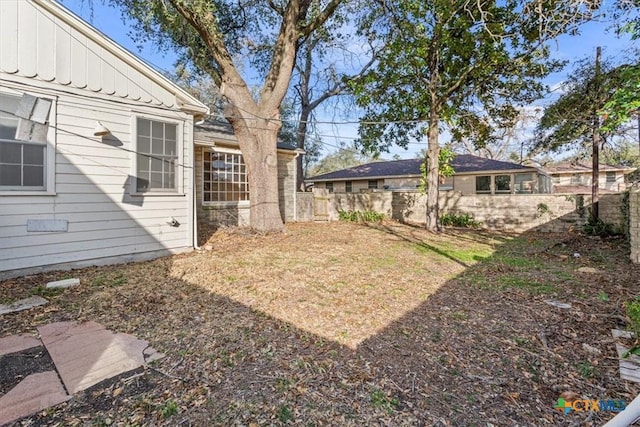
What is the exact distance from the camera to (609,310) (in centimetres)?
377

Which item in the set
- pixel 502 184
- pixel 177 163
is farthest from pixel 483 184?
pixel 177 163

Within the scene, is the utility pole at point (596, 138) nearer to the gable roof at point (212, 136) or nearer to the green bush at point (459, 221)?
the green bush at point (459, 221)

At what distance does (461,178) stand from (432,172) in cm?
845

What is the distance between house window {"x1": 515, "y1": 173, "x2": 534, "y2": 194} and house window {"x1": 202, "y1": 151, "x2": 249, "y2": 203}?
1373 centimetres

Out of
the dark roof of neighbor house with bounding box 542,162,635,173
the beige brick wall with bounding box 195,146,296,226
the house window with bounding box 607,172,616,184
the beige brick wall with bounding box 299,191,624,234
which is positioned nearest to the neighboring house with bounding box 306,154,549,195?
the beige brick wall with bounding box 299,191,624,234

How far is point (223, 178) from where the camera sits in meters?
9.95

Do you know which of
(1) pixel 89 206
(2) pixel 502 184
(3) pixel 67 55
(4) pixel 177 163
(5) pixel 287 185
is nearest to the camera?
(3) pixel 67 55

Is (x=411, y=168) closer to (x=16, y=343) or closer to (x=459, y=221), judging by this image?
(x=459, y=221)

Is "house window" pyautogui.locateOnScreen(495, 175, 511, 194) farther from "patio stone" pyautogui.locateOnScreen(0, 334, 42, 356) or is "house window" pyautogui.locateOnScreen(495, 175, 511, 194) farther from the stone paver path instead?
"patio stone" pyautogui.locateOnScreen(0, 334, 42, 356)

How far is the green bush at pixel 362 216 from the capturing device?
13816 millimetres

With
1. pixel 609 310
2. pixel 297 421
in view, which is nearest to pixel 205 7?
pixel 297 421

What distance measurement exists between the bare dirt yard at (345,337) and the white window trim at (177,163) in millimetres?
1276

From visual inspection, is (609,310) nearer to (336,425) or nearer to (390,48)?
(336,425)

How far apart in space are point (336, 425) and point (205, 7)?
308 inches
